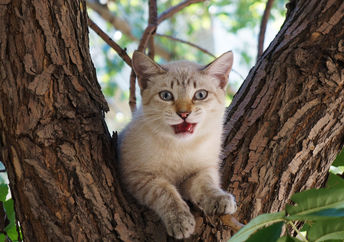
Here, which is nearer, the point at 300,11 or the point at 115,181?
the point at 115,181

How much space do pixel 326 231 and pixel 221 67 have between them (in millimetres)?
1830

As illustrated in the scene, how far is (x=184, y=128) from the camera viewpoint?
8.94ft

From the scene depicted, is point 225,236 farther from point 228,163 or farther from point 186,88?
point 186,88

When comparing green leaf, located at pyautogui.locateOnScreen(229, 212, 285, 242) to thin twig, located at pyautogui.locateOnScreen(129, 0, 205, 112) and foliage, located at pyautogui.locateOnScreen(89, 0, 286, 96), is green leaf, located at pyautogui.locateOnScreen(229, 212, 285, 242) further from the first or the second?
foliage, located at pyautogui.locateOnScreen(89, 0, 286, 96)

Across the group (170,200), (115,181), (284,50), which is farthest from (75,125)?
(284,50)

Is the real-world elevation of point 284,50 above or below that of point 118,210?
above

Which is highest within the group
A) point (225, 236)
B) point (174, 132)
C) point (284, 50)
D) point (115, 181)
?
A: point (284, 50)

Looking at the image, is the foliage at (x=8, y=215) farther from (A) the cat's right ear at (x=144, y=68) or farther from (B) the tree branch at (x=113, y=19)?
(B) the tree branch at (x=113, y=19)

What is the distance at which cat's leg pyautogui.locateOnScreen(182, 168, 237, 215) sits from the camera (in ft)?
7.34

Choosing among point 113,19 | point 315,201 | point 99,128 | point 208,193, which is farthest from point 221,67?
point 113,19

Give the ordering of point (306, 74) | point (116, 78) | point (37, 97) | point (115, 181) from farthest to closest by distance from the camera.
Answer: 1. point (116, 78)
2. point (306, 74)
3. point (115, 181)
4. point (37, 97)

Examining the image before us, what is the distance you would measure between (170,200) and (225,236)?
1.34ft

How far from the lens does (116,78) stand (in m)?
8.67

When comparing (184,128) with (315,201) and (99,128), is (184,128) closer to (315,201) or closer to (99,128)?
(99,128)
